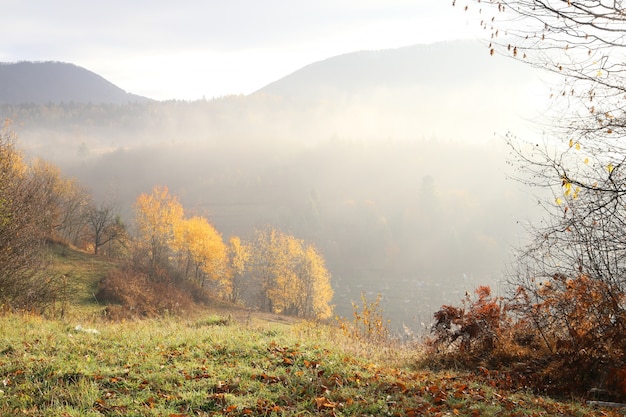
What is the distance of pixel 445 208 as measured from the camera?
5335 inches

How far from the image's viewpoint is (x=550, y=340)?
9.23 meters

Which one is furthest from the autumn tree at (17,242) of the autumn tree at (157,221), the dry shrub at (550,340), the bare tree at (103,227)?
the autumn tree at (157,221)

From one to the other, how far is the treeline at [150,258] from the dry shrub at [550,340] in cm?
1564

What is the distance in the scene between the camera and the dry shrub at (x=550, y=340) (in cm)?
788

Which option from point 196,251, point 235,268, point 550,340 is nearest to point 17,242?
point 550,340

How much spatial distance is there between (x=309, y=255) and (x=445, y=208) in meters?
83.2

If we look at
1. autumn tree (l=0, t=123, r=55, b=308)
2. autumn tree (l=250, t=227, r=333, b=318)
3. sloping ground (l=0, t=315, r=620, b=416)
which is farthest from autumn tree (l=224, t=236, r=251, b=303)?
sloping ground (l=0, t=315, r=620, b=416)

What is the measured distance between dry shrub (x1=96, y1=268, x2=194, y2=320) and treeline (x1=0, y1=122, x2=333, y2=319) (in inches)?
2.8

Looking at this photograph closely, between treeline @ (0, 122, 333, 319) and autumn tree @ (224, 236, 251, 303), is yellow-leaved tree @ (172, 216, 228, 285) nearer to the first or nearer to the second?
treeline @ (0, 122, 333, 319)

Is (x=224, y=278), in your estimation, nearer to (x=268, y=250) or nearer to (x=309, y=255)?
(x=268, y=250)

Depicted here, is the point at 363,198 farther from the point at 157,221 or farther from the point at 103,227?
the point at 103,227

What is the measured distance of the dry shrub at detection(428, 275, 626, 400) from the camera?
25.8 feet

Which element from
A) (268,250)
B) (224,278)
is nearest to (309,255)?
(268,250)

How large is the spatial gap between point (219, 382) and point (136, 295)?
25753 mm
